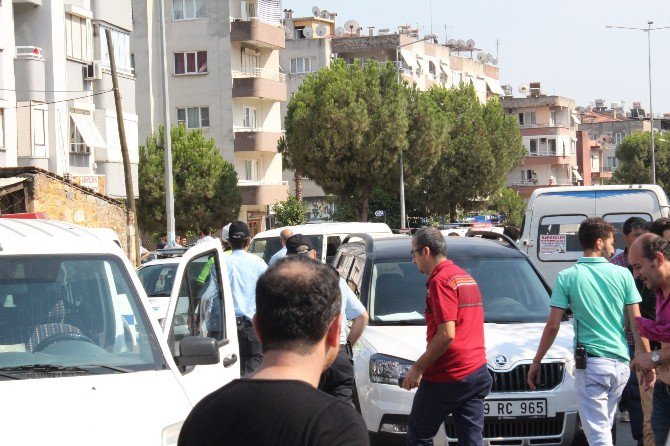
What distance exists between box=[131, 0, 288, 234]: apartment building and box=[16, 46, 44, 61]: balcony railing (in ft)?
96.7

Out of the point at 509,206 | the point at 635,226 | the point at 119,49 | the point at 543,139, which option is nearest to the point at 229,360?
the point at 635,226

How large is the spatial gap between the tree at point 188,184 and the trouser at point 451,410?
5359 cm

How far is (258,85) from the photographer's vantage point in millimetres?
69375

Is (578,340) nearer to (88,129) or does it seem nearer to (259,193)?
(88,129)

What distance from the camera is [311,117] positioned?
62219 mm

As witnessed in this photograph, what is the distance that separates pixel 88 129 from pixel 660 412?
3698 centimetres

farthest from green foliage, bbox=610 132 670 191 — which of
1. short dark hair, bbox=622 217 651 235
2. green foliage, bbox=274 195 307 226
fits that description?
short dark hair, bbox=622 217 651 235

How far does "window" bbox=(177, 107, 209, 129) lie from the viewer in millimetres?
70250

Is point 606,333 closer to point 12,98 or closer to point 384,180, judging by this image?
point 12,98

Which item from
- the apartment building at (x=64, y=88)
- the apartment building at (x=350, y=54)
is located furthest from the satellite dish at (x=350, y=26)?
the apartment building at (x=64, y=88)

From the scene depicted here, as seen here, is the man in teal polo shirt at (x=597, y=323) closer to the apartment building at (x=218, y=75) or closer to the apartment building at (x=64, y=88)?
the apartment building at (x=64, y=88)

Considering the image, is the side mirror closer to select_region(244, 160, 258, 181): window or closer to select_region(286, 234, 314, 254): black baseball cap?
select_region(286, 234, 314, 254): black baseball cap

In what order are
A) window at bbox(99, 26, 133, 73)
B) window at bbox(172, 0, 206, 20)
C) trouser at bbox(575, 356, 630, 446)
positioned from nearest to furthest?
trouser at bbox(575, 356, 630, 446), window at bbox(99, 26, 133, 73), window at bbox(172, 0, 206, 20)

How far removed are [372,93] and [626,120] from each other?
11241 cm
